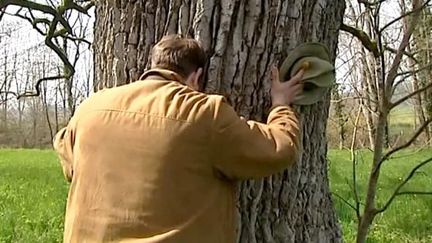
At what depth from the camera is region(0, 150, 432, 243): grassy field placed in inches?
268

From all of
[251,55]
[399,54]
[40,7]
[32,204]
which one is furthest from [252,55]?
[32,204]

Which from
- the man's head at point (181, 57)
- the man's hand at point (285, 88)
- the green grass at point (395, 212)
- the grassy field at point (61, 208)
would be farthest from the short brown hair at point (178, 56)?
the green grass at point (395, 212)

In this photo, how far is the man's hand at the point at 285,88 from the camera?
2.91 m

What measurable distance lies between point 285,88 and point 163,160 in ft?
2.28

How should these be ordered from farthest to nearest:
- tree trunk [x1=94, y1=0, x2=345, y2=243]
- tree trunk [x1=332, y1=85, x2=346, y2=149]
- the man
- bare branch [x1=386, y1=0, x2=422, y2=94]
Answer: tree trunk [x1=332, y1=85, x2=346, y2=149] < bare branch [x1=386, y1=0, x2=422, y2=94] < tree trunk [x1=94, y1=0, x2=345, y2=243] < the man

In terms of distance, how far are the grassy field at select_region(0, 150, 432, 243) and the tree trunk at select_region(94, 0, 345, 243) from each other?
1499 mm

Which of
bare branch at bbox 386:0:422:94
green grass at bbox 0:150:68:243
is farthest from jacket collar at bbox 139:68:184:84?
green grass at bbox 0:150:68:243

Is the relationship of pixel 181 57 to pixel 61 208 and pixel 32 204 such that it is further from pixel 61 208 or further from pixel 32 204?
pixel 32 204

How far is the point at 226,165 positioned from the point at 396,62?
154 centimetres

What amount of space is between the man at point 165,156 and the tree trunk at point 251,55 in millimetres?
338

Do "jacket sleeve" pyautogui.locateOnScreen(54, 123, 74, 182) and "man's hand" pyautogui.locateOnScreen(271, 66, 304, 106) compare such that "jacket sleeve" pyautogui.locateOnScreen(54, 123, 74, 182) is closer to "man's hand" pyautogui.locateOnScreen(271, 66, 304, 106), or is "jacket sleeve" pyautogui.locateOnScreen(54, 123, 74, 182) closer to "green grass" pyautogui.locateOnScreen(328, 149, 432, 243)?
"man's hand" pyautogui.locateOnScreen(271, 66, 304, 106)

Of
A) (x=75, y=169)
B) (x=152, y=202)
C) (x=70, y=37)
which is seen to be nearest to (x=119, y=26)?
(x=75, y=169)

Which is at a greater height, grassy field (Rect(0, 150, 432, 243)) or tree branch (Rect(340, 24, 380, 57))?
tree branch (Rect(340, 24, 380, 57))

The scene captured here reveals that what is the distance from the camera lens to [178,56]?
99.7 inches
